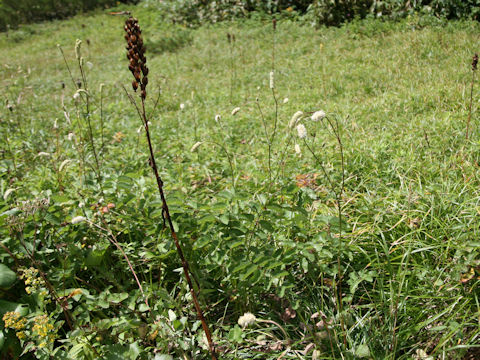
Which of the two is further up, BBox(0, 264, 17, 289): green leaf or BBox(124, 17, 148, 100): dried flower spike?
BBox(124, 17, 148, 100): dried flower spike

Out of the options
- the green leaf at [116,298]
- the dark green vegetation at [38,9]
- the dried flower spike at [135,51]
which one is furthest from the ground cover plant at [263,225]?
the dark green vegetation at [38,9]

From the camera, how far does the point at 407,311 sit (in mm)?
1609

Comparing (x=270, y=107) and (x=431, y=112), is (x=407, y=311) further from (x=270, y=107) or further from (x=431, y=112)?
(x=270, y=107)

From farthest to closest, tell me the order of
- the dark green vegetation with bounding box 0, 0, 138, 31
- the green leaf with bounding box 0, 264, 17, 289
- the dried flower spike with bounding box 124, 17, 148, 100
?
1. the dark green vegetation with bounding box 0, 0, 138, 31
2. the green leaf with bounding box 0, 264, 17, 289
3. the dried flower spike with bounding box 124, 17, 148, 100

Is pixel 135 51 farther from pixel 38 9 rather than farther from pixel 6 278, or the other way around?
pixel 38 9

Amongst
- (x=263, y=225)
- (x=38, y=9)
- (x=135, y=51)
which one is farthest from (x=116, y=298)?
(x=38, y=9)

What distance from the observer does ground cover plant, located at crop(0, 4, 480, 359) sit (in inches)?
59.2

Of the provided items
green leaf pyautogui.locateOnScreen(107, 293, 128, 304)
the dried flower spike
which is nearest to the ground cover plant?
green leaf pyautogui.locateOnScreen(107, 293, 128, 304)

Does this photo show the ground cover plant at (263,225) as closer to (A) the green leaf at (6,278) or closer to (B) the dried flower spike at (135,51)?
(A) the green leaf at (6,278)

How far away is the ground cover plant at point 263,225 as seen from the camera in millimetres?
1505

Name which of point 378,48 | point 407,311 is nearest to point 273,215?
point 407,311

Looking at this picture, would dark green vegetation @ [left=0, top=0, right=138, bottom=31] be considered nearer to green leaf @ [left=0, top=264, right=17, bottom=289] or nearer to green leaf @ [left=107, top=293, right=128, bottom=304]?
green leaf @ [left=0, top=264, right=17, bottom=289]

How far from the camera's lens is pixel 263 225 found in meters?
1.61

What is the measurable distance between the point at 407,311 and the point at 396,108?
265cm
